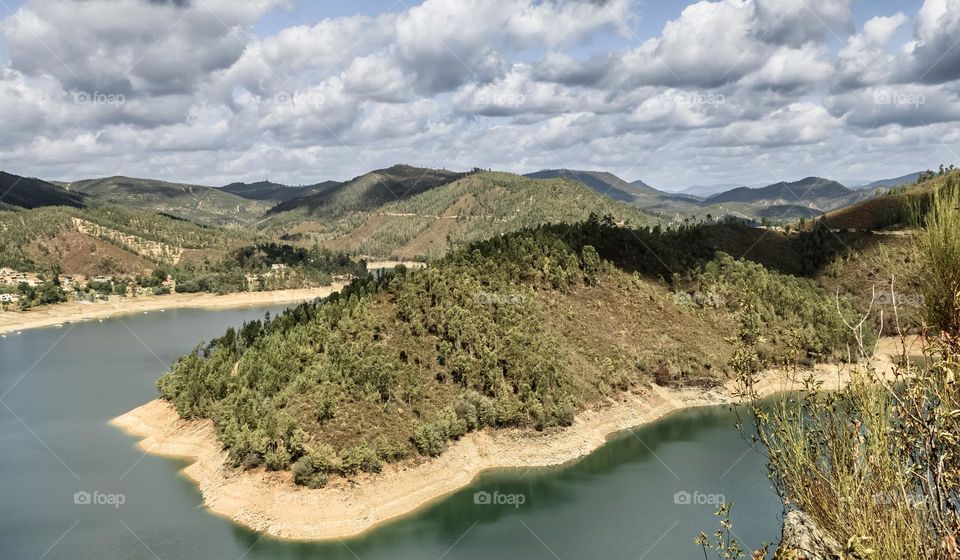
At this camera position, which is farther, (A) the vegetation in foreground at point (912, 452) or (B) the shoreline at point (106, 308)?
(B) the shoreline at point (106, 308)

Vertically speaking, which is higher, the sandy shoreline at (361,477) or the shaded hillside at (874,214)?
the shaded hillside at (874,214)

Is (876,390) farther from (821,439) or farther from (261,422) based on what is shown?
(261,422)

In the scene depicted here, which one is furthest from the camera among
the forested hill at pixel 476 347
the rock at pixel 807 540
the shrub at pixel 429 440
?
the shrub at pixel 429 440
